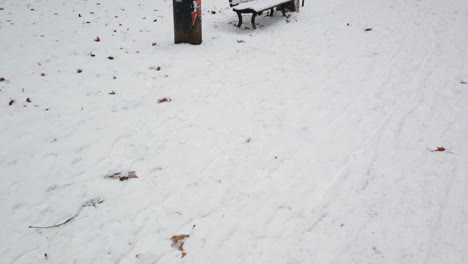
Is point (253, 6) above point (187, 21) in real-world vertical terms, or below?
above

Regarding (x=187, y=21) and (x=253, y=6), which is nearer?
(x=187, y=21)

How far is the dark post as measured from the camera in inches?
210

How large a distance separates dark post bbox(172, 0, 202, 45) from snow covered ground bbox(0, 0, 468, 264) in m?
0.26

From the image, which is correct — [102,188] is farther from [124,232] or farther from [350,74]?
[350,74]

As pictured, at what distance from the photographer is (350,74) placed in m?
4.72

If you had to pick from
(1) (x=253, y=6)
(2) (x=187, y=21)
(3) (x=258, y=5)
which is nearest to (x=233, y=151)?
(2) (x=187, y=21)

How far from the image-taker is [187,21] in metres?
5.50

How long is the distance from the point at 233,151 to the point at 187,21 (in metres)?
3.64

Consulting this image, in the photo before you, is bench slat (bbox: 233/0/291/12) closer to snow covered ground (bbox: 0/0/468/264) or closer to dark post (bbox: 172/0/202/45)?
snow covered ground (bbox: 0/0/468/264)

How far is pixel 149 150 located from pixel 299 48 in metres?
4.26

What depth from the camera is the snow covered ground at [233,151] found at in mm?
2064

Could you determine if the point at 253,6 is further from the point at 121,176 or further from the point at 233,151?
the point at 121,176

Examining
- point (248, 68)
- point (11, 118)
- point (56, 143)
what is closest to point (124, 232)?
point (56, 143)

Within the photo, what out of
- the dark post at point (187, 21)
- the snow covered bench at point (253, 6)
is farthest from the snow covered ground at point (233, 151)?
the snow covered bench at point (253, 6)
